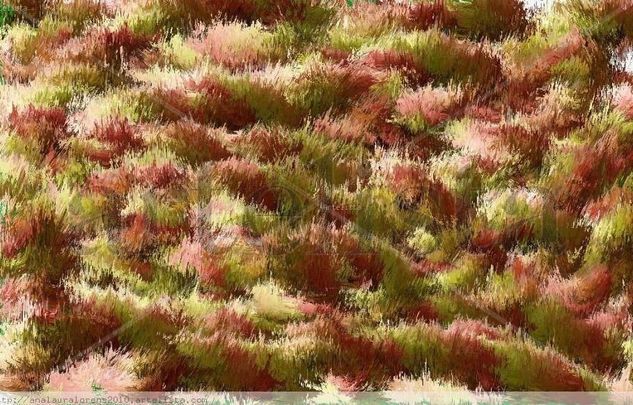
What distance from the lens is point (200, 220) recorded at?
16.0 ft

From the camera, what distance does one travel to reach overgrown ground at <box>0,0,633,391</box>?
164 inches

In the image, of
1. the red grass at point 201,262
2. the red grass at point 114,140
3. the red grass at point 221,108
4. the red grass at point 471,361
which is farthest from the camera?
the red grass at point 221,108

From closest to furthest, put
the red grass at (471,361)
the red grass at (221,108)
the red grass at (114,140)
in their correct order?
the red grass at (471,361) < the red grass at (114,140) < the red grass at (221,108)

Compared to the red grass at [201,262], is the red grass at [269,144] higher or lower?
higher

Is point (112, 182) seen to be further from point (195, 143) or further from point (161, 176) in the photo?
point (195, 143)

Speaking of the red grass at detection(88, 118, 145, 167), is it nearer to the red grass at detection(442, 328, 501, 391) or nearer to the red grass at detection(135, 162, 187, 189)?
the red grass at detection(135, 162, 187, 189)

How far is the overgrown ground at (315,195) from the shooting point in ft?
13.7

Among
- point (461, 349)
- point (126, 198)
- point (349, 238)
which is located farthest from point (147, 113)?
point (461, 349)

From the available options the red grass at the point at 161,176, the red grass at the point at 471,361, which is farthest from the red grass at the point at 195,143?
the red grass at the point at 471,361

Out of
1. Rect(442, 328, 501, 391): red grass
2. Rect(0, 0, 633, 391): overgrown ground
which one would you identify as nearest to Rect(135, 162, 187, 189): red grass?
Rect(0, 0, 633, 391): overgrown ground

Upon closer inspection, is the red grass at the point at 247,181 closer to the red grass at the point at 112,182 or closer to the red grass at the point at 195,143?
the red grass at the point at 195,143

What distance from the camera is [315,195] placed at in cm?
514

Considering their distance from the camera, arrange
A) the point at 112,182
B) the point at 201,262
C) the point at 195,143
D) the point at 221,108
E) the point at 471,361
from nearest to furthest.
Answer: the point at 471,361, the point at 201,262, the point at 112,182, the point at 195,143, the point at 221,108

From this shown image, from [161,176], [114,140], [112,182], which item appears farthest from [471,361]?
[114,140]
